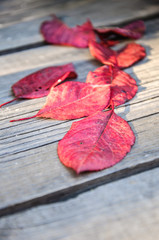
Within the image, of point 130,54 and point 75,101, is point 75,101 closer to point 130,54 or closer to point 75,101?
point 75,101

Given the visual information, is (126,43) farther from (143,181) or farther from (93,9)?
(143,181)

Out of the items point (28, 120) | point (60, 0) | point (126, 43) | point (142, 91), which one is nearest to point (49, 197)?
point (28, 120)

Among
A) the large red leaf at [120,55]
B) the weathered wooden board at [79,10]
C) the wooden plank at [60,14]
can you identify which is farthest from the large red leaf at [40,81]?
the weathered wooden board at [79,10]

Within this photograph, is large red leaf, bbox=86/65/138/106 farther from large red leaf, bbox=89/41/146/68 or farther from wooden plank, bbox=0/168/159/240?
wooden plank, bbox=0/168/159/240

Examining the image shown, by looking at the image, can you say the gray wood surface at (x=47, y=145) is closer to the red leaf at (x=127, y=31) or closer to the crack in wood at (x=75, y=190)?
the crack in wood at (x=75, y=190)

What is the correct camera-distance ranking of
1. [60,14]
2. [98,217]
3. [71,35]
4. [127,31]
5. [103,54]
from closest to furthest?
[98,217] < [103,54] < [127,31] < [71,35] < [60,14]

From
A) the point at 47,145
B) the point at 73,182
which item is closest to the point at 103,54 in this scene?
the point at 47,145
